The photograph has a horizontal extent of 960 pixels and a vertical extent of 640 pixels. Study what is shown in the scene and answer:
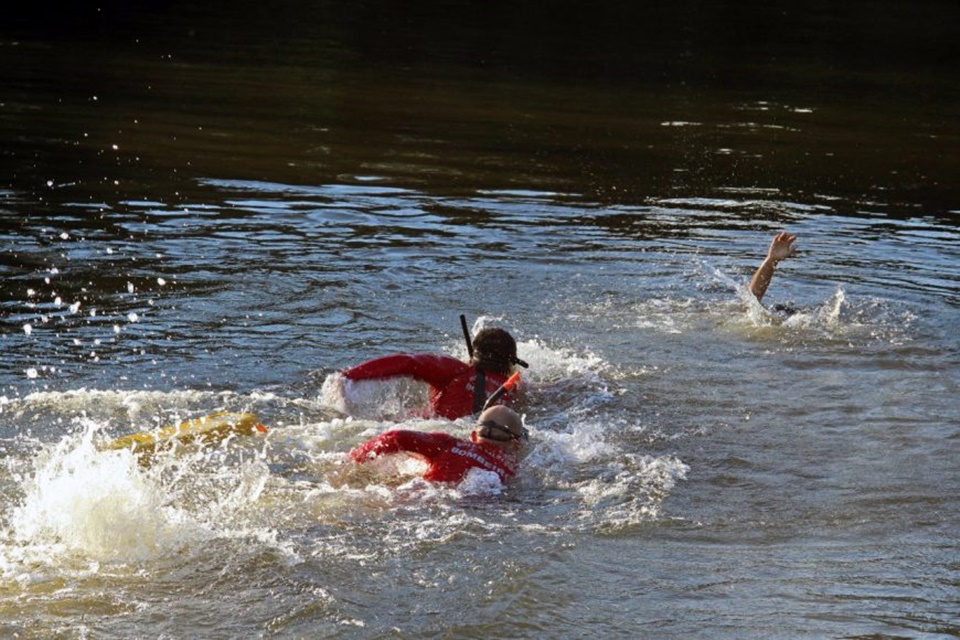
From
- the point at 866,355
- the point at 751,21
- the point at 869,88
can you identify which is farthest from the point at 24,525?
the point at 751,21

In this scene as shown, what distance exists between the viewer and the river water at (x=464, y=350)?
578cm

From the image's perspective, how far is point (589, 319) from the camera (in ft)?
33.3

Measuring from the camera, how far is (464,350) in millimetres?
9328

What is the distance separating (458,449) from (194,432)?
1.42 meters

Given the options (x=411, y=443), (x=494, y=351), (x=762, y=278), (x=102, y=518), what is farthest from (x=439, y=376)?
(x=762, y=278)

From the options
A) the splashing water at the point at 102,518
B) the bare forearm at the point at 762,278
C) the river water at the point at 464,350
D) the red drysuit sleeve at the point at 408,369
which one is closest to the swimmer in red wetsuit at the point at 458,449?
the river water at the point at 464,350

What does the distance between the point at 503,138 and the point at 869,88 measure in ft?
27.8

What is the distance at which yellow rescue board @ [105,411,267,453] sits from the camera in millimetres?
7117

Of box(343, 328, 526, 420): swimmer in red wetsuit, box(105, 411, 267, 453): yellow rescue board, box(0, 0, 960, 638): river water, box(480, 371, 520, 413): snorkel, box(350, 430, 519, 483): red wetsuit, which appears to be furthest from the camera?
box(343, 328, 526, 420): swimmer in red wetsuit

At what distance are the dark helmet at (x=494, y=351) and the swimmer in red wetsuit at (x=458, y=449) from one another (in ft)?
2.83

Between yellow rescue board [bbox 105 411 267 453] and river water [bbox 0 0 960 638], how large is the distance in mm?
87

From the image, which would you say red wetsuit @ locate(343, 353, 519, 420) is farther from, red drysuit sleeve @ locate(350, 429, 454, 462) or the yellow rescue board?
→ red drysuit sleeve @ locate(350, 429, 454, 462)

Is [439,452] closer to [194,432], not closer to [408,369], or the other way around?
[408,369]

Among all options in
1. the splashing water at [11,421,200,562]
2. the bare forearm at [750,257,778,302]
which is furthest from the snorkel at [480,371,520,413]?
the bare forearm at [750,257,778,302]
